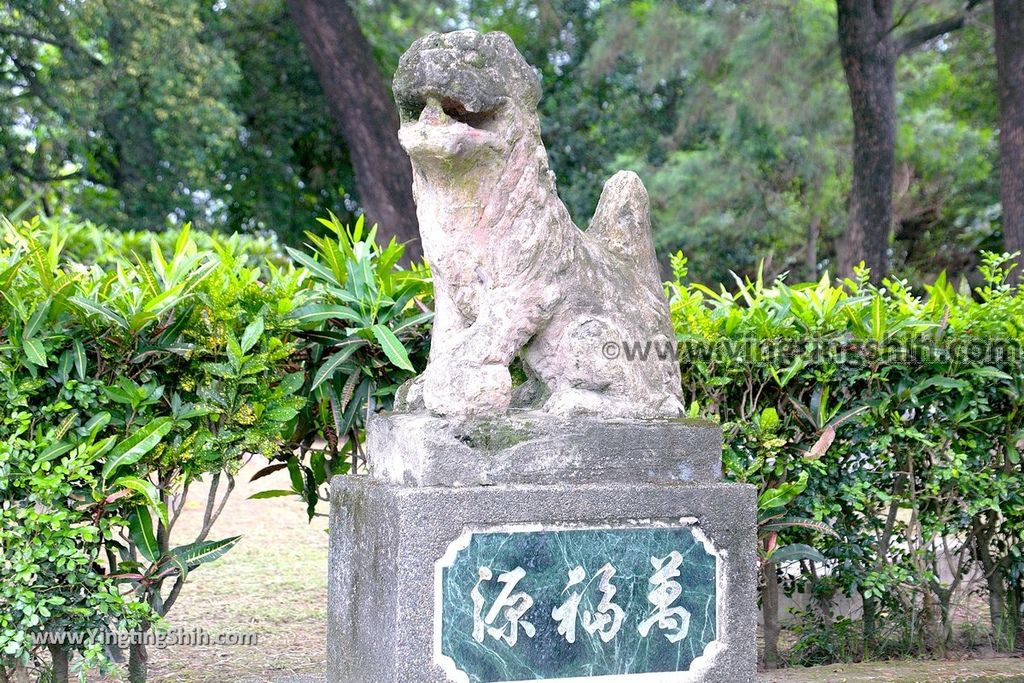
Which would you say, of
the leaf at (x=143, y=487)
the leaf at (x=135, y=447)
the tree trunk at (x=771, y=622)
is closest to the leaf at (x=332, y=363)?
the leaf at (x=135, y=447)

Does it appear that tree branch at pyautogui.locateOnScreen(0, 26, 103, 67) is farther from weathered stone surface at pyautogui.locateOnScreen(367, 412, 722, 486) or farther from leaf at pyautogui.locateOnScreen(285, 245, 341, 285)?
weathered stone surface at pyautogui.locateOnScreen(367, 412, 722, 486)

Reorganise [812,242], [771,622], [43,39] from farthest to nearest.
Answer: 1. [812,242]
2. [43,39]
3. [771,622]

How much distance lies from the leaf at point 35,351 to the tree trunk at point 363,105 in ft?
25.9

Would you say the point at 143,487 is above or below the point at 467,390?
below

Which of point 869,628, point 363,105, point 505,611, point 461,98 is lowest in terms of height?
point 869,628

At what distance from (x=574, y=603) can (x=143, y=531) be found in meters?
1.81

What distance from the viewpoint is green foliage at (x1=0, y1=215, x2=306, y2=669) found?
3828 millimetres

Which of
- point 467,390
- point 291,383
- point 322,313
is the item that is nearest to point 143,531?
point 291,383

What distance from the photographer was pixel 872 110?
10.0 meters

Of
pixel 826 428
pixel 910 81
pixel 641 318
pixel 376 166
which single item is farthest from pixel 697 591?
pixel 910 81

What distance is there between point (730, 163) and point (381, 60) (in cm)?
555

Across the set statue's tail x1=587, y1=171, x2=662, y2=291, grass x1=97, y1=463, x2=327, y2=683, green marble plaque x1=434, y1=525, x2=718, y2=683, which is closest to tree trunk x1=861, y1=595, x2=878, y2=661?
green marble plaque x1=434, y1=525, x2=718, y2=683

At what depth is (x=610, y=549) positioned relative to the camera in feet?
11.3

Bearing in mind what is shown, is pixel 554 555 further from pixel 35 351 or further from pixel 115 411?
pixel 35 351
